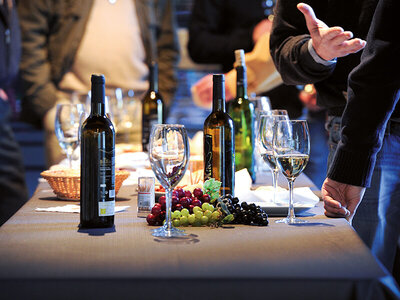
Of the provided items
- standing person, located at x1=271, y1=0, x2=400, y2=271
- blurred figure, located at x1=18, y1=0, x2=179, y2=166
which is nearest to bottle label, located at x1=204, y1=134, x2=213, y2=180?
standing person, located at x1=271, y1=0, x2=400, y2=271

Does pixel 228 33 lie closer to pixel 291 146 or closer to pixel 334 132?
pixel 334 132

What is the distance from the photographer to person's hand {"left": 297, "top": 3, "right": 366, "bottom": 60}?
1365 mm

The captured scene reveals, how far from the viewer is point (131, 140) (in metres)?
3.67

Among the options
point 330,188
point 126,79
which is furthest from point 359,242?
point 126,79

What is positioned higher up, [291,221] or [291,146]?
[291,146]

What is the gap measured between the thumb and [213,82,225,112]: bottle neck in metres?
0.31

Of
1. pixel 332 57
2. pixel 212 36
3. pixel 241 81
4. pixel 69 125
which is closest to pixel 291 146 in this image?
pixel 332 57

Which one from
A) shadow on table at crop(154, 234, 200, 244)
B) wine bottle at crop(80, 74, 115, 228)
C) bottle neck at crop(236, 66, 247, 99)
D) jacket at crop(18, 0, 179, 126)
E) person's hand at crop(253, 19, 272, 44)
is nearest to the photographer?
shadow on table at crop(154, 234, 200, 244)

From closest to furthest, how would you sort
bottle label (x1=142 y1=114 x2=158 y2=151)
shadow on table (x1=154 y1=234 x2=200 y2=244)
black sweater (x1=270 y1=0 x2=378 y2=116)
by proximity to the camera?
shadow on table (x1=154 y1=234 x2=200 y2=244), black sweater (x1=270 y1=0 x2=378 y2=116), bottle label (x1=142 y1=114 x2=158 y2=151)

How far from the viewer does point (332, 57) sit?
1.48 m

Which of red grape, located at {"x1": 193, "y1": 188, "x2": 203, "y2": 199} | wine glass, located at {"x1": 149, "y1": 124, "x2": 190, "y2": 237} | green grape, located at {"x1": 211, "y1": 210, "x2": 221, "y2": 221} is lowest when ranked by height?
green grape, located at {"x1": 211, "y1": 210, "x2": 221, "y2": 221}

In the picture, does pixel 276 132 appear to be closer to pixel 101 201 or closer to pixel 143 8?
pixel 101 201

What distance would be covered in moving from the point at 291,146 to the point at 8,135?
2043 millimetres

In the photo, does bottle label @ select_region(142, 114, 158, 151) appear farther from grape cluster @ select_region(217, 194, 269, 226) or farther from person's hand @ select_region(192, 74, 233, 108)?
A: grape cluster @ select_region(217, 194, 269, 226)
